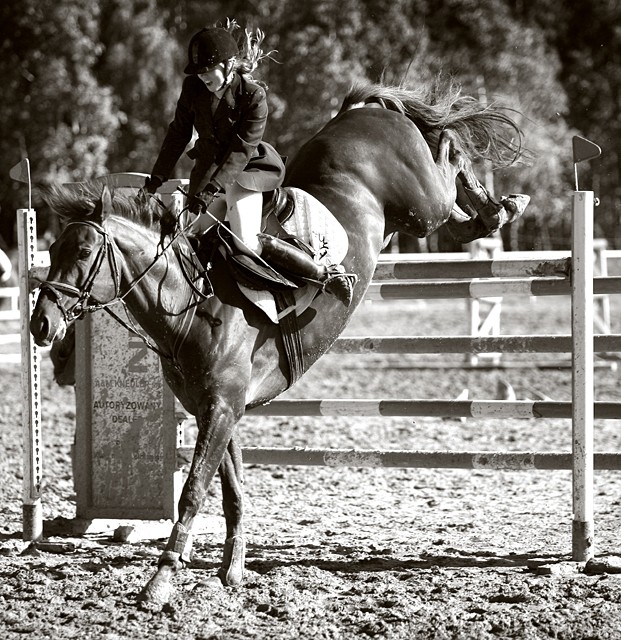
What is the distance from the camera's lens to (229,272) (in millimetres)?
5230

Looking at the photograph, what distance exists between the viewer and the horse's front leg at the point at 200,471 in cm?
487

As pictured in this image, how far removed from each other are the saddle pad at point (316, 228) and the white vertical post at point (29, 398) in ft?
5.87

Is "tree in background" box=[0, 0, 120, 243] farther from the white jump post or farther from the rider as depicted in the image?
the white jump post

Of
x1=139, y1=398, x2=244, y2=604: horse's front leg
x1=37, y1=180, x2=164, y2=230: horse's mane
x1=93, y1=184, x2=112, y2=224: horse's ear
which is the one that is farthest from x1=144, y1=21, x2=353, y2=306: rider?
x1=139, y1=398, x2=244, y2=604: horse's front leg

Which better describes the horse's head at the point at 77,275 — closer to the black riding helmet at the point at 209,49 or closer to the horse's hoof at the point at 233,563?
the black riding helmet at the point at 209,49

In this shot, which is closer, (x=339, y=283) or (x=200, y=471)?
(x=200, y=471)

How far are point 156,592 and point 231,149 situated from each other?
6.92 feet

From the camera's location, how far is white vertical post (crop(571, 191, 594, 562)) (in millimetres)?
5434

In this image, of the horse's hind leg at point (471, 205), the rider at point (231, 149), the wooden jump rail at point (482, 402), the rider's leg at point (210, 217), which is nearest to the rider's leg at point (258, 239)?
the rider at point (231, 149)

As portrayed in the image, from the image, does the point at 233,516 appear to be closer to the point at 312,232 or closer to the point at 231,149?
the point at 312,232

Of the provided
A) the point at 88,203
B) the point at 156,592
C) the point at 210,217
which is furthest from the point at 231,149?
the point at 156,592

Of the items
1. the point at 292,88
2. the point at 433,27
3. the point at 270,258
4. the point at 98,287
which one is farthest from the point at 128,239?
the point at 433,27

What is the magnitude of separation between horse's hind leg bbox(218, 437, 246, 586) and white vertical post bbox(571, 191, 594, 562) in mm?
1743

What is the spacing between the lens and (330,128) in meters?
6.11
